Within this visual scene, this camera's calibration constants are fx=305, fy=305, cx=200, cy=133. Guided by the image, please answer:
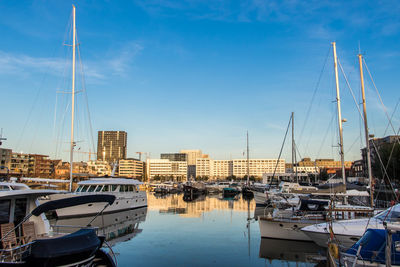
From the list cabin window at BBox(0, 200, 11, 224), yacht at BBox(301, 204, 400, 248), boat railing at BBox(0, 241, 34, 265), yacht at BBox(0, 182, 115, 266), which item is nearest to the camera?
yacht at BBox(0, 182, 115, 266)

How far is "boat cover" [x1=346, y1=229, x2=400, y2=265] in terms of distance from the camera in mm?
10756

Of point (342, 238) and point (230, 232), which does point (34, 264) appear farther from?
point (230, 232)

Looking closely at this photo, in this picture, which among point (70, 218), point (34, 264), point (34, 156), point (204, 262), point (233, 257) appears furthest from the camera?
point (34, 156)

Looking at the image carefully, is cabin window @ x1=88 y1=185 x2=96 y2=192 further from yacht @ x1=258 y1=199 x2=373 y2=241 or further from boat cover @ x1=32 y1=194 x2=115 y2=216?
boat cover @ x1=32 y1=194 x2=115 y2=216

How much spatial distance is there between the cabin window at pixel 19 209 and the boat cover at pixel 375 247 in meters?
13.1

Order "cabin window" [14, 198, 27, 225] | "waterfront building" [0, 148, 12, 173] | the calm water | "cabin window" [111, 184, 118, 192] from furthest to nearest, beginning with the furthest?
"waterfront building" [0, 148, 12, 173], "cabin window" [111, 184, 118, 192], the calm water, "cabin window" [14, 198, 27, 225]

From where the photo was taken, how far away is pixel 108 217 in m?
32.2

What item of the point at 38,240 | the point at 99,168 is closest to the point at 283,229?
the point at 38,240

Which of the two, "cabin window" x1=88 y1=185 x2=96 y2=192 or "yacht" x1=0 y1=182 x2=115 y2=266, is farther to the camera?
"cabin window" x1=88 y1=185 x2=96 y2=192

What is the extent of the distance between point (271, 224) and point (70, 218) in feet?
64.7

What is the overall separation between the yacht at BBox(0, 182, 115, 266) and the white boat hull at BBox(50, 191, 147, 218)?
51.1 feet

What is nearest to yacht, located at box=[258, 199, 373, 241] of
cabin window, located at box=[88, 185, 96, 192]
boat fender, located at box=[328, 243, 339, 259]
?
boat fender, located at box=[328, 243, 339, 259]

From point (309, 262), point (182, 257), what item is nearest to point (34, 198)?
point (182, 257)

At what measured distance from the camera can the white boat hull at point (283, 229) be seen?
2009 centimetres
